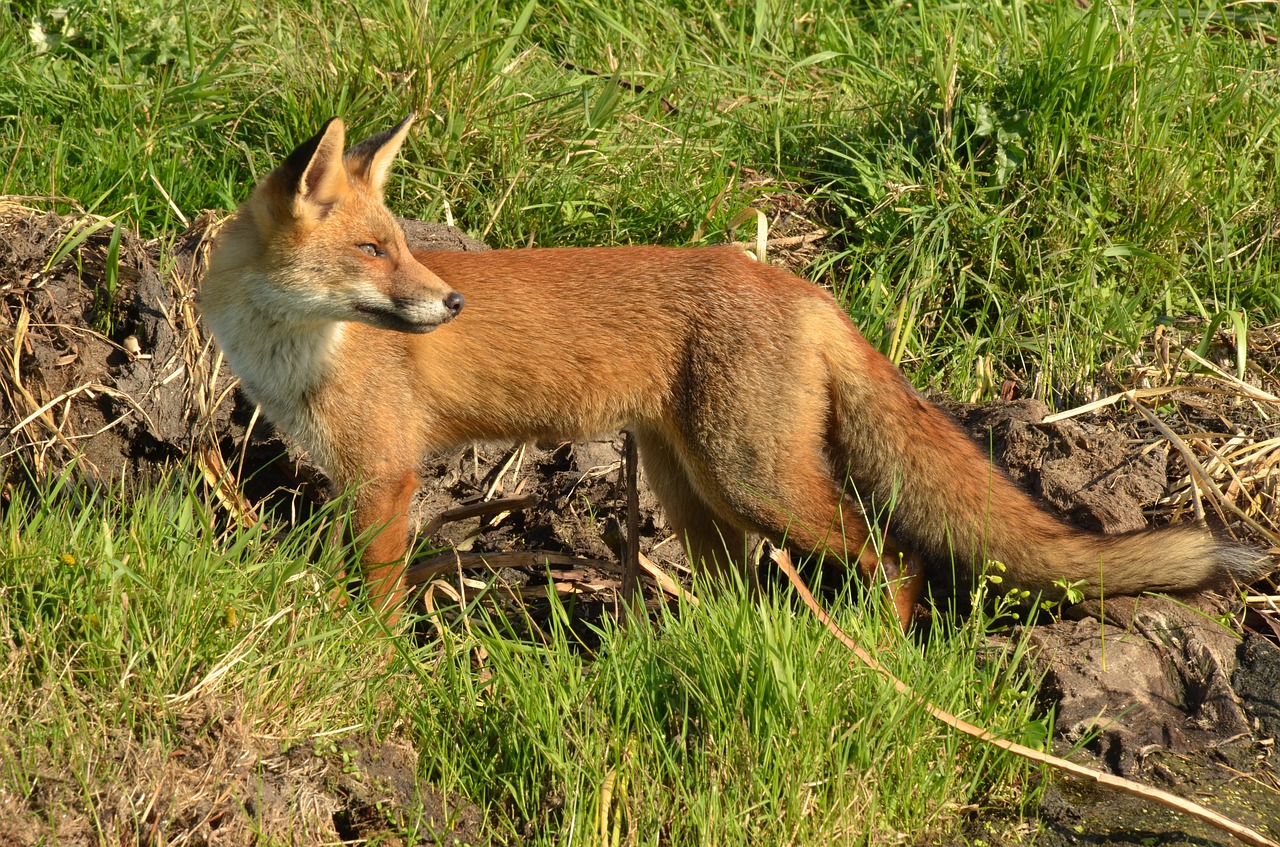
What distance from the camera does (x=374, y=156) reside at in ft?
15.8

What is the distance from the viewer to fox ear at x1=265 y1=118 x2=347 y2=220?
436cm

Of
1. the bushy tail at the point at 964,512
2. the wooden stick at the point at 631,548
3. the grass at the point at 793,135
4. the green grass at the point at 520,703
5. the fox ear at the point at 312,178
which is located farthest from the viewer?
the grass at the point at 793,135

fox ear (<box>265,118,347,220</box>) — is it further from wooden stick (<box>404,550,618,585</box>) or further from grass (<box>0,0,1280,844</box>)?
wooden stick (<box>404,550,618,585</box>)

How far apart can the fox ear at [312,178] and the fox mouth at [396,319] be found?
42cm

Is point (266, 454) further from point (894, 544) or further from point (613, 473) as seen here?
point (894, 544)

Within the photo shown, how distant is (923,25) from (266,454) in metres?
4.53

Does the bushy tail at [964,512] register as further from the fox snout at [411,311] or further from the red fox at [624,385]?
the fox snout at [411,311]

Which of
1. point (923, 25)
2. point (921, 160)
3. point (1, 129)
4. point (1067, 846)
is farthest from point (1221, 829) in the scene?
point (1, 129)

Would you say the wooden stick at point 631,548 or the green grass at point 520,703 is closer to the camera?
the green grass at point 520,703

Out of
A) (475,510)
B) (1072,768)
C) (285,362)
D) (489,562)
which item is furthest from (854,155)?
(1072,768)

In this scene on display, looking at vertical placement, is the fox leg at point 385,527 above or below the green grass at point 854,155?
below

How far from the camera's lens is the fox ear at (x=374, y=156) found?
15.8 ft

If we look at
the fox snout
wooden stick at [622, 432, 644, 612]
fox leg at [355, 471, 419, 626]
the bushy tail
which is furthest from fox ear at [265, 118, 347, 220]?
the bushy tail

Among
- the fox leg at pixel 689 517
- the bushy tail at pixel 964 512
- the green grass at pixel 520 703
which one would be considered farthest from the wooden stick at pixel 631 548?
the green grass at pixel 520 703
